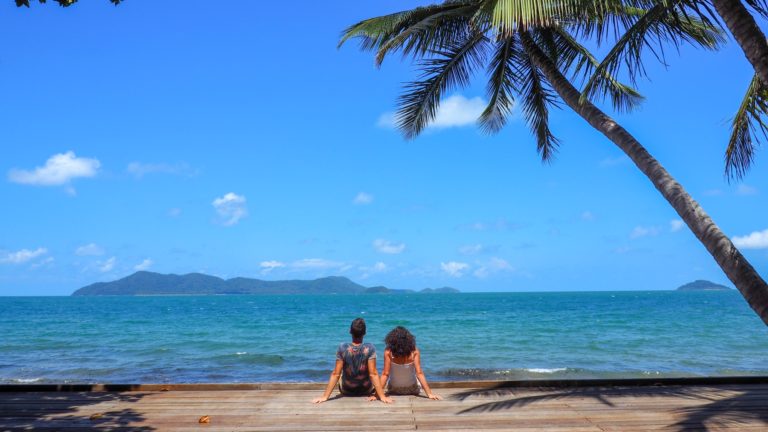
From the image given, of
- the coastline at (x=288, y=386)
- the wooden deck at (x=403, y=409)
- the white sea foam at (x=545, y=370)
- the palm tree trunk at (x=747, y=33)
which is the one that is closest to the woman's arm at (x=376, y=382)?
the wooden deck at (x=403, y=409)

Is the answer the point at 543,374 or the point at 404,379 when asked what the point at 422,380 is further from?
the point at 543,374

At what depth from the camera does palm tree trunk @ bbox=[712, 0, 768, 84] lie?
524 cm

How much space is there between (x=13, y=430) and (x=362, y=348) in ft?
12.8

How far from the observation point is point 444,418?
6.41 metres

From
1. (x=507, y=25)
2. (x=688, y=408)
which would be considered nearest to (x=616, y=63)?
(x=507, y=25)

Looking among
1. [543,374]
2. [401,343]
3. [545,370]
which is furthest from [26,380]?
[545,370]

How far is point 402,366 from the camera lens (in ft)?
25.2

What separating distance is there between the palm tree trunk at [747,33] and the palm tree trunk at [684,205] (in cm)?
160

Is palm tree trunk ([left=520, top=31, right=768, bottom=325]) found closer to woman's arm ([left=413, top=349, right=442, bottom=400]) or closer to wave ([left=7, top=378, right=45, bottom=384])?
A: woman's arm ([left=413, top=349, right=442, bottom=400])

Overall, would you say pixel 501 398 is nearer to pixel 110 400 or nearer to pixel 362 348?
pixel 362 348

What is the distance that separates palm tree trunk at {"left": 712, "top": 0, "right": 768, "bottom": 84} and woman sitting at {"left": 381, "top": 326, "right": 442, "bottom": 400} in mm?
4894

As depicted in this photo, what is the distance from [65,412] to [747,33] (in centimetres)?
828

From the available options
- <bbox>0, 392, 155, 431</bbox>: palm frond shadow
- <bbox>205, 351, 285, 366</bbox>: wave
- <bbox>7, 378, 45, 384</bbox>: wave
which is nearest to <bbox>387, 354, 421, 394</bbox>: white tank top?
<bbox>0, 392, 155, 431</bbox>: palm frond shadow

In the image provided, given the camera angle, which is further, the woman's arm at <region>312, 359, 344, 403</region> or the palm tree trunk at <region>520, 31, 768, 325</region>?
the woman's arm at <region>312, 359, 344, 403</region>
